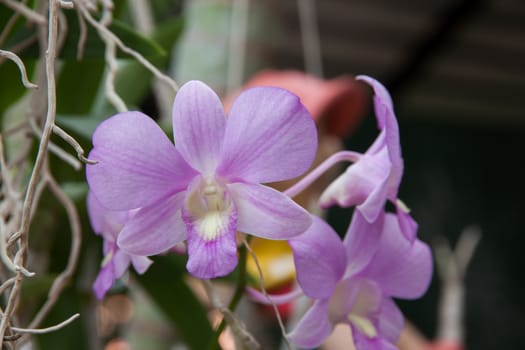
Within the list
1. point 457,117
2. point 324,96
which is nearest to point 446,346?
point 324,96

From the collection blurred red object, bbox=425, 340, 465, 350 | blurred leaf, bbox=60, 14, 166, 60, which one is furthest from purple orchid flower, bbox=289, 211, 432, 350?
blurred red object, bbox=425, 340, 465, 350

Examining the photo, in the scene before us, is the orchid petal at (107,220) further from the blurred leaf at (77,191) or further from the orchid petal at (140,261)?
the blurred leaf at (77,191)

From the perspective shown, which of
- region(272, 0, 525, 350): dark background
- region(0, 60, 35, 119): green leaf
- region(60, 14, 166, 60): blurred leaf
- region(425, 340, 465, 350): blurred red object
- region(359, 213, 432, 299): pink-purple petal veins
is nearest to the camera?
region(359, 213, 432, 299): pink-purple petal veins

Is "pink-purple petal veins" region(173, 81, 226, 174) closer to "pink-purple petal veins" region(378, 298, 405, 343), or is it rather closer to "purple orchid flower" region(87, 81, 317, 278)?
"purple orchid flower" region(87, 81, 317, 278)

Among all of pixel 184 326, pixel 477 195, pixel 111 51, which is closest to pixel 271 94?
pixel 111 51

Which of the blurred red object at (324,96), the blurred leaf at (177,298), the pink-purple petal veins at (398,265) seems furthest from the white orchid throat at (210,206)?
the blurred red object at (324,96)

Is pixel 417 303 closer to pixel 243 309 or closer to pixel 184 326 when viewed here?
pixel 243 309
